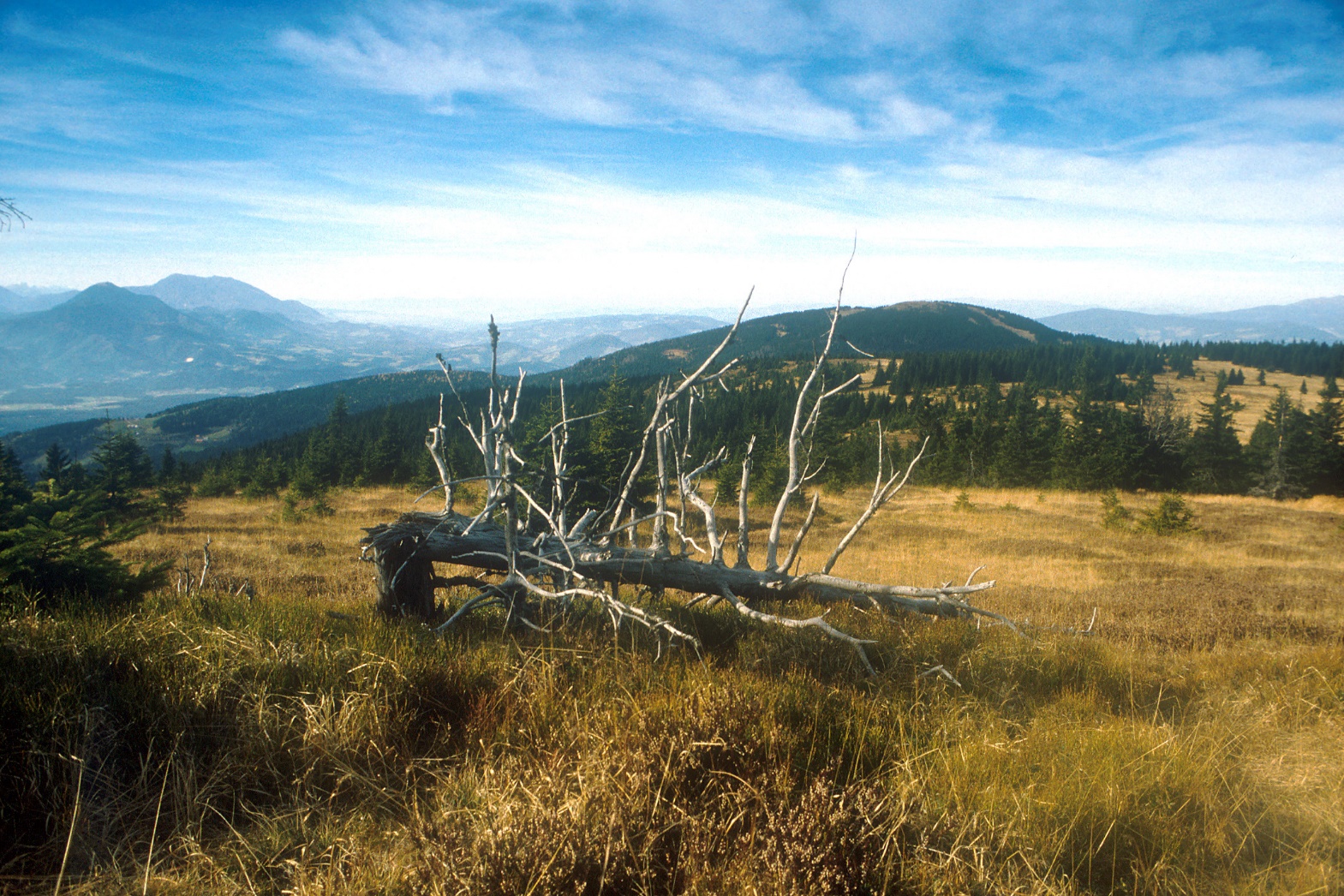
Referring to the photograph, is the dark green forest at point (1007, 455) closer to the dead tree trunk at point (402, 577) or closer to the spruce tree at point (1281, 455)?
the spruce tree at point (1281, 455)

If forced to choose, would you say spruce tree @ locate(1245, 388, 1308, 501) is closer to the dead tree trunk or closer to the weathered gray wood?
the weathered gray wood

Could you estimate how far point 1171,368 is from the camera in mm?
120688

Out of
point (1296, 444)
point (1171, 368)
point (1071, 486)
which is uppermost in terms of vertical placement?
point (1171, 368)

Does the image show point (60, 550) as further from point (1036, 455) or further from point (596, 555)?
point (1036, 455)

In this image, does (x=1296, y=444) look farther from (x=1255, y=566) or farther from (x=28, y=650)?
(x=28, y=650)

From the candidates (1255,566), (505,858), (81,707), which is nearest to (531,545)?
(81,707)

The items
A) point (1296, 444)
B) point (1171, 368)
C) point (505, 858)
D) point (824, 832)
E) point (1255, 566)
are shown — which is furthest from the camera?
point (1171, 368)

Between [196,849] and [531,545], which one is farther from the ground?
[531,545]

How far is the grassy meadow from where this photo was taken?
2041 mm

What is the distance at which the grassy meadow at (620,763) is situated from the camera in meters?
2.04

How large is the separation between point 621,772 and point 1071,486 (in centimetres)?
4314

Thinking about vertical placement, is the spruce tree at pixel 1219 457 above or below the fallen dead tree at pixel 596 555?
below

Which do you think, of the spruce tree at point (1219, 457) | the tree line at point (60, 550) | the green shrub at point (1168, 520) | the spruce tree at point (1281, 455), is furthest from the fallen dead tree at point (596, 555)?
the spruce tree at point (1219, 457)

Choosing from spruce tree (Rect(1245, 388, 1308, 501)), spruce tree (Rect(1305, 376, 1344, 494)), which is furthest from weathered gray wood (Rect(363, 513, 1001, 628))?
spruce tree (Rect(1305, 376, 1344, 494))
